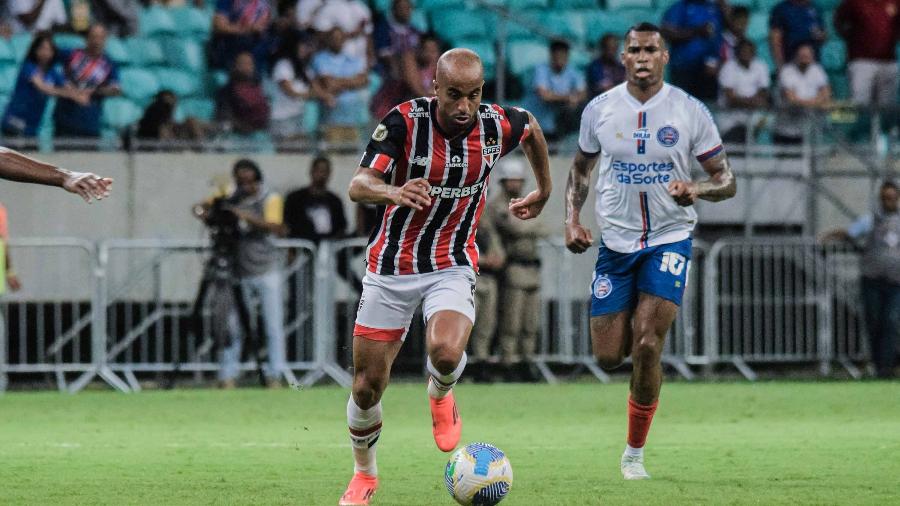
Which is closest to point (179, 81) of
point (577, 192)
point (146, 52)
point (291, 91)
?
point (146, 52)

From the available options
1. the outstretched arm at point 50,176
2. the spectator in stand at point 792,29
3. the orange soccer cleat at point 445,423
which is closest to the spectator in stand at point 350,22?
the spectator in stand at point 792,29

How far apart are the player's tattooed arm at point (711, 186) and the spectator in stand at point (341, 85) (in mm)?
9899

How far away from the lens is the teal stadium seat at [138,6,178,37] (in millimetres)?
20984

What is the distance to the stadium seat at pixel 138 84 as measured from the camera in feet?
67.3

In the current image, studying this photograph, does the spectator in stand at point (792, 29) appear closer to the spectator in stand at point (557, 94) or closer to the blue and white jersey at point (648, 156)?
the spectator in stand at point (557, 94)

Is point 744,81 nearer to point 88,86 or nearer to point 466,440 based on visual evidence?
point 88,86

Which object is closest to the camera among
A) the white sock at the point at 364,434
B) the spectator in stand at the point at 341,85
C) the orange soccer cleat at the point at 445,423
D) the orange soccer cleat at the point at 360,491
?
the orange soccer cleat at the point at 360,491

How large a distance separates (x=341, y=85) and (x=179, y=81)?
2.20 m

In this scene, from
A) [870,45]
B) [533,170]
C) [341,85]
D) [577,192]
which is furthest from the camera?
[870,45]

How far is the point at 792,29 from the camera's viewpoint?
22391 millimetres

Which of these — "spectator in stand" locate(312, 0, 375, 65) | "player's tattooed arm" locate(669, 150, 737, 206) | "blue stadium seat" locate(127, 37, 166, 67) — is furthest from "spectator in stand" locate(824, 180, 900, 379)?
"player's tattooed arm" locate(669, 150, 737, 206)

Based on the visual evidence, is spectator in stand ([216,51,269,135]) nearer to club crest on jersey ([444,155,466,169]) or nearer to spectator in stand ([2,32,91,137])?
spectator in stand ([2,32,91,137])

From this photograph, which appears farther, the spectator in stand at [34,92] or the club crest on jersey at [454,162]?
the spectator in stand at [34,92]

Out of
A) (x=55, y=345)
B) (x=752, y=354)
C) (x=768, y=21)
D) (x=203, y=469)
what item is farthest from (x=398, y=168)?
(x=768, y=21)
